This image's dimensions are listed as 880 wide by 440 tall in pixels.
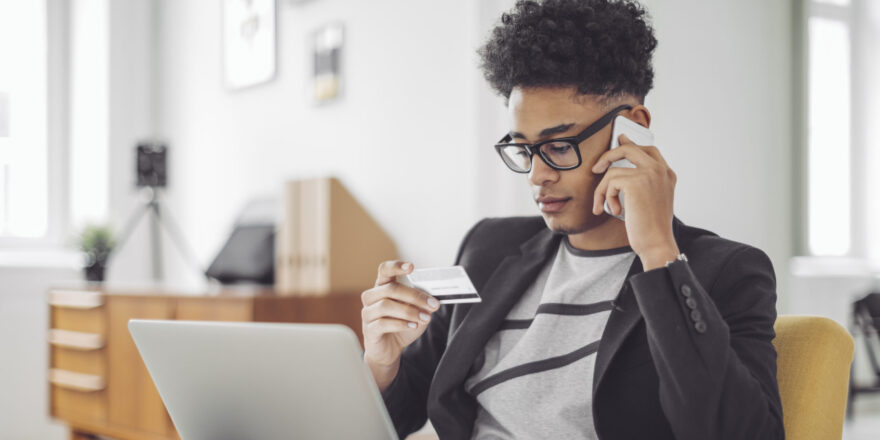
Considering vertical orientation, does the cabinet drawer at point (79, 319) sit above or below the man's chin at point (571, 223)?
below

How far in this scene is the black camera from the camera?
3695 mm

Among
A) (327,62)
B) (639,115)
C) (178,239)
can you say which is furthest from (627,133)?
(178,239)

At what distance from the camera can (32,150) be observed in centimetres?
432

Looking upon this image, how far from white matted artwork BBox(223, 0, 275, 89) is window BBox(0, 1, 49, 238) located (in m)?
1.36

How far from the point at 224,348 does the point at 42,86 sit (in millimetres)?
4117

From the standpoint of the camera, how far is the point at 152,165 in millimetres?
3723

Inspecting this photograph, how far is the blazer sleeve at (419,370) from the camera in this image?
1368 millimetres

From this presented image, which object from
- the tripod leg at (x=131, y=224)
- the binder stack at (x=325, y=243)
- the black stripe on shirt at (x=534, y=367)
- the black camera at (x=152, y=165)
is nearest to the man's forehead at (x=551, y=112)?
the black stripe on shirt at (x=534, y=367)

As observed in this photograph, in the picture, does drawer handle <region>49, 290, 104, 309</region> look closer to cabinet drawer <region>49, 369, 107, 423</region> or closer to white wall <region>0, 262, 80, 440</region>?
cabinet drawer <region>49, 369, 107, 423</region>

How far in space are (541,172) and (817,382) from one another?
0.49 meters

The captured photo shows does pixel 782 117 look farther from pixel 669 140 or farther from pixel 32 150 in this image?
A: pixel 32 150

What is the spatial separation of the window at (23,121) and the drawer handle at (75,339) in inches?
47.8

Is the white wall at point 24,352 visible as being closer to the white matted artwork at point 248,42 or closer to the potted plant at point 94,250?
the potted plant at point 94,250

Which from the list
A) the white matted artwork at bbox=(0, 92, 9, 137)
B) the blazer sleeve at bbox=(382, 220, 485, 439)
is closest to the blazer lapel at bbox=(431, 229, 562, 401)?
the blazer sleeve at bbox=(382, 220, 485, 439)
